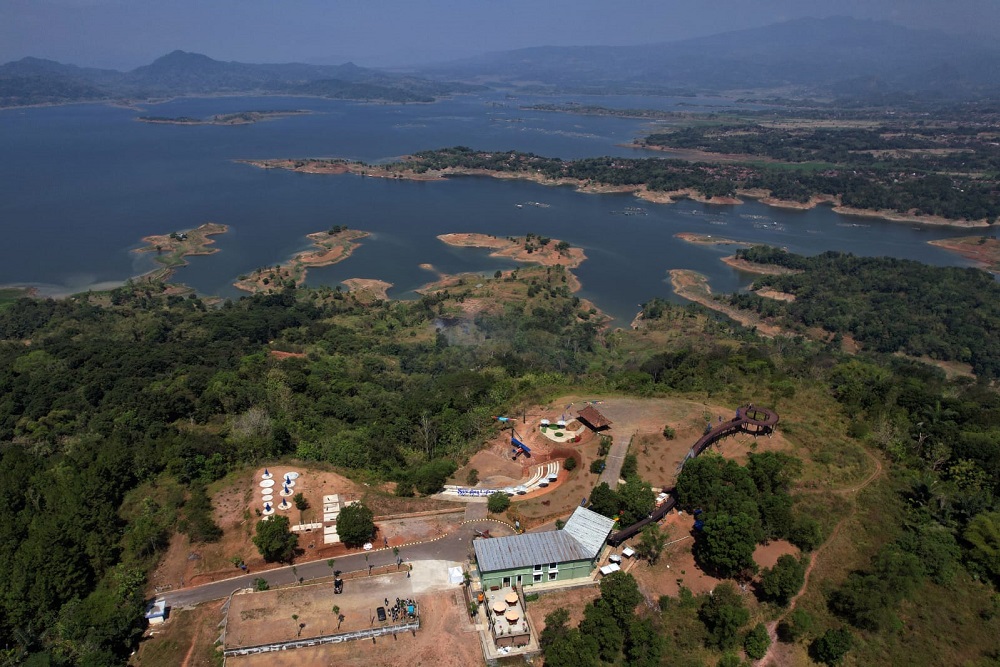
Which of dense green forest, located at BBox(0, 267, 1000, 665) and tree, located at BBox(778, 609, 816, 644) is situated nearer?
tree, located at BBox(778, 609, 816, 644)

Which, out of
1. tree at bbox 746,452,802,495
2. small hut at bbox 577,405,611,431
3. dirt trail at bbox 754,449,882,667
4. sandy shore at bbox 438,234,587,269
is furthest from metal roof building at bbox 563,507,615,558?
sandy shore at bbox 438,234,587,269

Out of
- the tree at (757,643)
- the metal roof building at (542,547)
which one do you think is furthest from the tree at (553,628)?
the tree at (757,643)

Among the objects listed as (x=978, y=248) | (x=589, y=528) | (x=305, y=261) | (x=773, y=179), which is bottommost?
(x=978, y=248)

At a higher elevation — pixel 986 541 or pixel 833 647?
pixel 986 541

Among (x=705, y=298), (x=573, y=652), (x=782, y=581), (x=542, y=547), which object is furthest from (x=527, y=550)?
(x=705, y=298)

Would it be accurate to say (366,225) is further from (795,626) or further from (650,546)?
(795,626)

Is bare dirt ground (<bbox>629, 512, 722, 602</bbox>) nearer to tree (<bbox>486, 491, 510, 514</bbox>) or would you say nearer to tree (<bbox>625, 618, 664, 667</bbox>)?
tree (<bbox>625, 618, 664, 667</bbox>)
